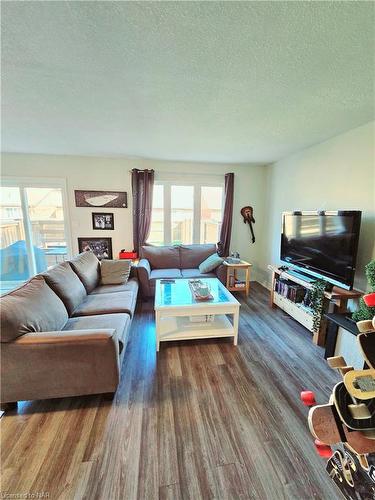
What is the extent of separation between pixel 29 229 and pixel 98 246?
4.11 feet

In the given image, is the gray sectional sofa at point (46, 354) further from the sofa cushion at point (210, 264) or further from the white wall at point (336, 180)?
the white wall at point (336, 180)

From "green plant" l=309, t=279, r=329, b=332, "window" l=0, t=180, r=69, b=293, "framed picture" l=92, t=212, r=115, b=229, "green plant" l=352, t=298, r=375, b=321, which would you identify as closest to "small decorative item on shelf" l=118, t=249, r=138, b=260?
"framed picture" l=92, t=212, r=115, b=229

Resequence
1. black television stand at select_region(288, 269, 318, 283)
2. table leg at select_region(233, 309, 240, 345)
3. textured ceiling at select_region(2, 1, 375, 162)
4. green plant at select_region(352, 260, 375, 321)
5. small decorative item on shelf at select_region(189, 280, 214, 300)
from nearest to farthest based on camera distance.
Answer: textured ceiling at select_region(2, 1, 375, 162) → green plant at select_region(352, 260, 375, 321) → table leg at select_region(233, 309, 240, 345) → small decorative item on shelf at select_region(189, 280, 214, 300) → black television stand at select_region(288, 269, 318, 283)

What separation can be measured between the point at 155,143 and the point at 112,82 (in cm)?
139

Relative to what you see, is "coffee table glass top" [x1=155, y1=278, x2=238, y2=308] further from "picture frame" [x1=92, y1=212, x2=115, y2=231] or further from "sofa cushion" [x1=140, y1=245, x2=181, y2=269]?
"picture frame" [x1=92, y1=212, x2=115, y2=231]

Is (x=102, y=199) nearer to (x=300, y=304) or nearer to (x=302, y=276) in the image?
(x=302, y=276)

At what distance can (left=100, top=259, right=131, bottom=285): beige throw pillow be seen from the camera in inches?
117

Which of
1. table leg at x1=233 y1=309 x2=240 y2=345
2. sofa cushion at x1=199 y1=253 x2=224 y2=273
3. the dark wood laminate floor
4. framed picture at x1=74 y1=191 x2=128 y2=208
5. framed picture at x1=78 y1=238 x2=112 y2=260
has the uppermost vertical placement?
framed picture at x1=74 y1=191 x2=128 y2=208

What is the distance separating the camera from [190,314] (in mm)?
2230

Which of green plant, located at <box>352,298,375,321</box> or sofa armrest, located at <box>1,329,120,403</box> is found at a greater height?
green plant, located at <box>352,298,375,321</box>

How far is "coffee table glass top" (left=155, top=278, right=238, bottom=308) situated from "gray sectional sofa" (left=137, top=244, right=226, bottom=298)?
19.4 inches

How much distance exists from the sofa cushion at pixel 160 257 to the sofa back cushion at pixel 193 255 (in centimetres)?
11

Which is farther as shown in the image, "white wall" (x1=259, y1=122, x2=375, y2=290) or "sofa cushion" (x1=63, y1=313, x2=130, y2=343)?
"white wall" (x1=259, y1=122, x2=375, y2=290)

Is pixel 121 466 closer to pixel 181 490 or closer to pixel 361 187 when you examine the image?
pixel 181 490
